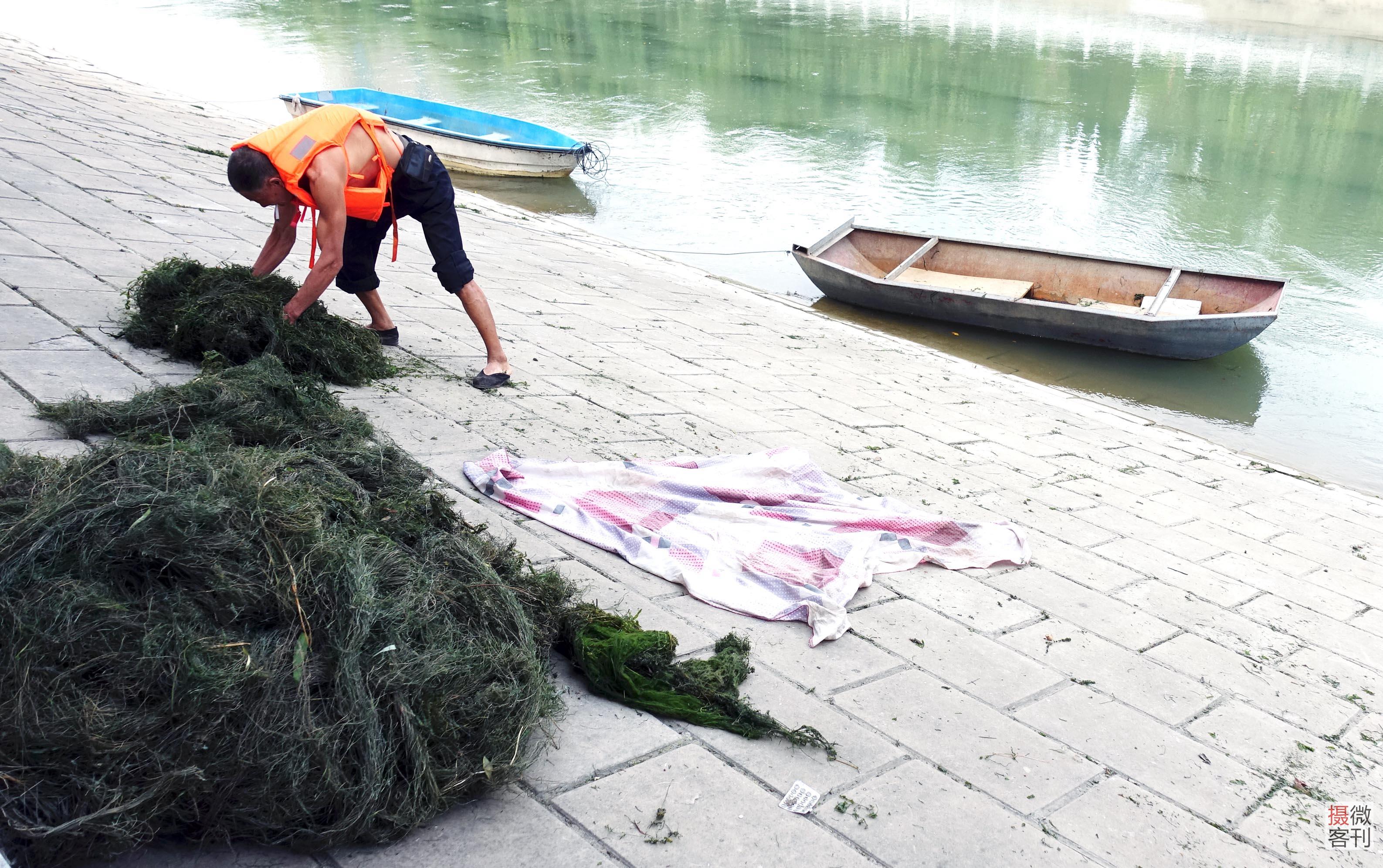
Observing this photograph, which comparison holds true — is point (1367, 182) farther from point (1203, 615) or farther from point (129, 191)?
point (129, 191)

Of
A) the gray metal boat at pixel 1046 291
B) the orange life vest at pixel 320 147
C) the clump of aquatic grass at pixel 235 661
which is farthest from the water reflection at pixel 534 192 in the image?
the clump of aquatic grass at pixel 235 661

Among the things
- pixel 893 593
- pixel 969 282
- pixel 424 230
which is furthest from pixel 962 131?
pixel 893 593

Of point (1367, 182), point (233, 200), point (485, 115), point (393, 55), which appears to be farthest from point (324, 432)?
point (393, 55)

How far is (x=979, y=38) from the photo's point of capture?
100 feet

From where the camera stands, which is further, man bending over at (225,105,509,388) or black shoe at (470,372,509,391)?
black shoe at (470,372,509,391)

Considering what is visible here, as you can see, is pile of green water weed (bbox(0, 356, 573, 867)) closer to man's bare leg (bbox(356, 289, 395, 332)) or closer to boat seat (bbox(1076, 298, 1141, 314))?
man's bare leg (bbox(356, 289, 395, 332))

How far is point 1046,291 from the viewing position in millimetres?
10445

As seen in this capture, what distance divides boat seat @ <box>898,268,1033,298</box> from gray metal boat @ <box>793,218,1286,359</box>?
16 mm

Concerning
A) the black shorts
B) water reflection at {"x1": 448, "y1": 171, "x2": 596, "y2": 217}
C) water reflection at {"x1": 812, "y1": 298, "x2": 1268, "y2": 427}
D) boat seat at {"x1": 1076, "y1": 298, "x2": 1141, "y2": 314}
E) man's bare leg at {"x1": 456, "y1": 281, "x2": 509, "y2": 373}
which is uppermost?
the black shorts

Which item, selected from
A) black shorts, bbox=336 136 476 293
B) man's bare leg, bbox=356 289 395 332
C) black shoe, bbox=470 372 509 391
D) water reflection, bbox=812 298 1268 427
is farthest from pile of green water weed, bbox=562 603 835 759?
water reflection, bbox=812 298 1268 427

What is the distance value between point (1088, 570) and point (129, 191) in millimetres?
6658

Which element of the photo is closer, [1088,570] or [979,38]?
[1088,570]

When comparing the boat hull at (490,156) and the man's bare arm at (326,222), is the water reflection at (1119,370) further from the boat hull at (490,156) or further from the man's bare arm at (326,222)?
the man's bare arm at (326,222)

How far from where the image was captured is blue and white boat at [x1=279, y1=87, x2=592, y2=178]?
45.2 ft
